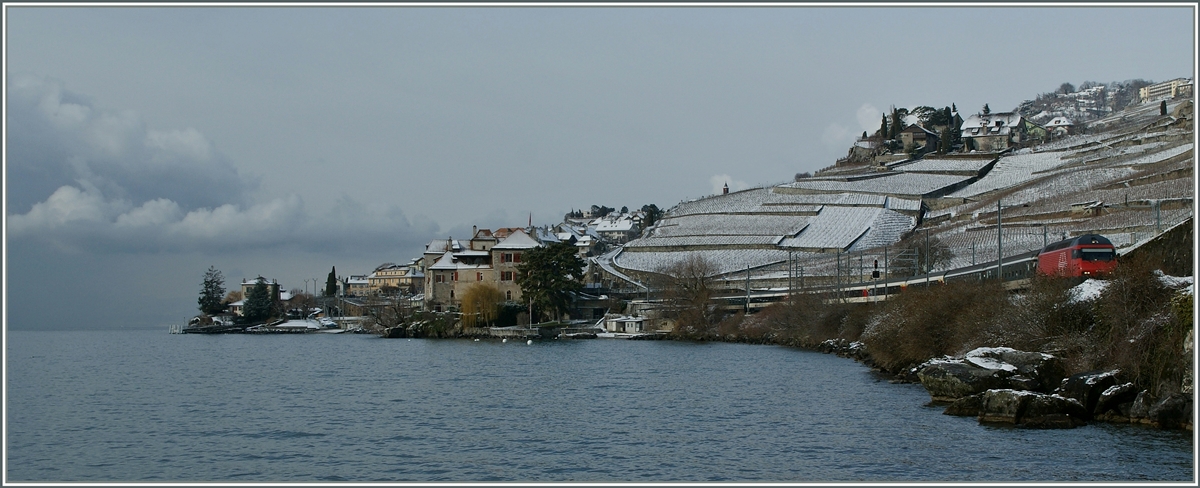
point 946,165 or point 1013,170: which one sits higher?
point 946,165

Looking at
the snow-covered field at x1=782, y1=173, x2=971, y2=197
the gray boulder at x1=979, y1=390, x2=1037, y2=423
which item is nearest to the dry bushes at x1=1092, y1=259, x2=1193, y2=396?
the gray boulder at x1=979, y1=390, x2=1037, y2=423

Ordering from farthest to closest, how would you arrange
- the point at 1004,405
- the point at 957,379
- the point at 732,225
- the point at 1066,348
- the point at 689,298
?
the point at 732,225 < the point at 689,298 < the point at 1066,348 < the point at 957,379 < the point at 1004,405

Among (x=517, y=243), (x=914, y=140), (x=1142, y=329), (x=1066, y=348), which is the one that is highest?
(x=914, y=140)

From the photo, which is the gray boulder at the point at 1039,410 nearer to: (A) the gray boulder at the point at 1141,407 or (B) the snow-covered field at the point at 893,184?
(A) the gray boulder at the point at 1141,407

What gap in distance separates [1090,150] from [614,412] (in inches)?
5836

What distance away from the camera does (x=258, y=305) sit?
138875 millimetres

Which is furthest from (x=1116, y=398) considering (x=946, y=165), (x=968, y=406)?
(x=946, y=165)

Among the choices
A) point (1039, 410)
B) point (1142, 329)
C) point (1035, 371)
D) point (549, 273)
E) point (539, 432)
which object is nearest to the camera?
point (1039, 410)

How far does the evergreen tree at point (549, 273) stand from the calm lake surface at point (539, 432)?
43.0 m

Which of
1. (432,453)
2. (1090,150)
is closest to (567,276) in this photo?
(432,453)

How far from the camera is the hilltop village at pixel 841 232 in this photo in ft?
321

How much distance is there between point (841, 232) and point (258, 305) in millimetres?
72125

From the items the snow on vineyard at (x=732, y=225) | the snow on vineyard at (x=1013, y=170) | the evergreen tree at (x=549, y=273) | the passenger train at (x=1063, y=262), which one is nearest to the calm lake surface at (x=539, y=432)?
the passenger train at (x=1063, y=262)

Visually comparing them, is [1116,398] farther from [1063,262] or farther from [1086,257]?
[1063,262]
